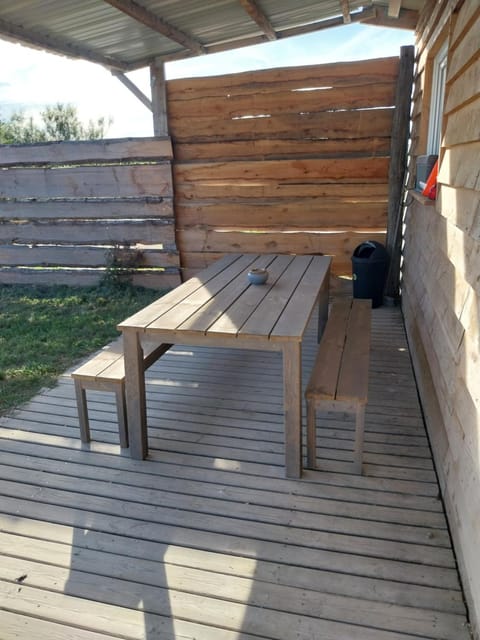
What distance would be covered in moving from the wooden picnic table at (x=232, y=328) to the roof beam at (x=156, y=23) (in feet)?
7.60

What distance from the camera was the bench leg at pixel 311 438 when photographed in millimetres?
2289

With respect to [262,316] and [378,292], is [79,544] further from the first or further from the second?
[378,292]

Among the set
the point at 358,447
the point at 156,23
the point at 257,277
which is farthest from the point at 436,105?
the point at 358,447

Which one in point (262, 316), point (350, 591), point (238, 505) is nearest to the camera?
point (350, 591)

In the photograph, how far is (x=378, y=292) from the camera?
484 cm

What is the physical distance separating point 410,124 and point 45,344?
379 cm

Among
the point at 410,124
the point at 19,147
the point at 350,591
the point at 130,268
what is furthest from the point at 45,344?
the point at 410,124

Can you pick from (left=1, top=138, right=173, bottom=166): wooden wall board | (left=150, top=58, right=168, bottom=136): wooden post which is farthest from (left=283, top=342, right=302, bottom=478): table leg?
(left=150, top=58, right=168, bottom=136): wooden post

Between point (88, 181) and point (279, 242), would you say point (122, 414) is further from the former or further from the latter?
point (88, 181)

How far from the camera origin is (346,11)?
183 inches

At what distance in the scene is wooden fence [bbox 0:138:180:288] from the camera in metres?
5.43

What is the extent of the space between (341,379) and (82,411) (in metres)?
1.31

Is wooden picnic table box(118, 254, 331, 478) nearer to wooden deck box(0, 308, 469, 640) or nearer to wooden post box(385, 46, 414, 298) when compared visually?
wooden deck box(0, 308, 469, 640)

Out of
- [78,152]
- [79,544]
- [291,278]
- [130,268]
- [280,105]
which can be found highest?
[280,105]
